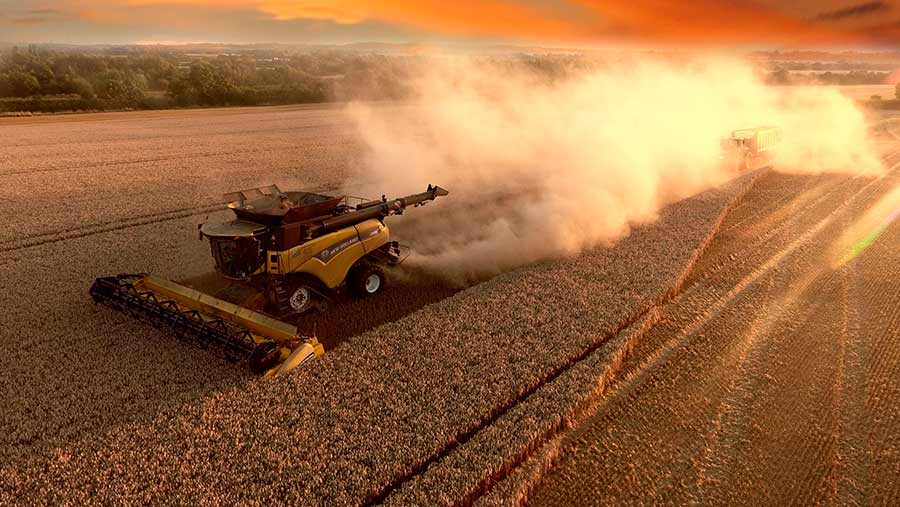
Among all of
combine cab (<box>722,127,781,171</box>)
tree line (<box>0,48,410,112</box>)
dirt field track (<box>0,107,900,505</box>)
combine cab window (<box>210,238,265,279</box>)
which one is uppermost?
combine cab (<box>722,127,781,171</box>)

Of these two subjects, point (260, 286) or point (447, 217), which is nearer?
point (260, 286)

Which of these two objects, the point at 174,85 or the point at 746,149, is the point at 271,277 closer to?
the point at 746,149

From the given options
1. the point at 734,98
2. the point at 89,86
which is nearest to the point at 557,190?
the point at 734,98

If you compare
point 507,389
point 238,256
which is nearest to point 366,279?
point 238,256

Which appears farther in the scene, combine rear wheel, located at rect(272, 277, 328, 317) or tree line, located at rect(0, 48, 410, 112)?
tree line, located at rect(0, 48, 410, 112)

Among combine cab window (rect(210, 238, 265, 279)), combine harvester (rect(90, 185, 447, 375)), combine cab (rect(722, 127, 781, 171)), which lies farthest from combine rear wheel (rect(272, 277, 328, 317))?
combine cab (rect(722, 127, 781, 171))

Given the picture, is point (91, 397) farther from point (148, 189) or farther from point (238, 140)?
point (238, 140)

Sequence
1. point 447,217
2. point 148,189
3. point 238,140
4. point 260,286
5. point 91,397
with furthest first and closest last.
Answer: point 238,140
point 148,189
point 447,217
point 260,286
point 91,397

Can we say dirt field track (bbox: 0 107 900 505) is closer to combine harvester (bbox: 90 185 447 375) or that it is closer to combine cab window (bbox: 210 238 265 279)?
combine harvester (bbox: 90 185 447 375)
